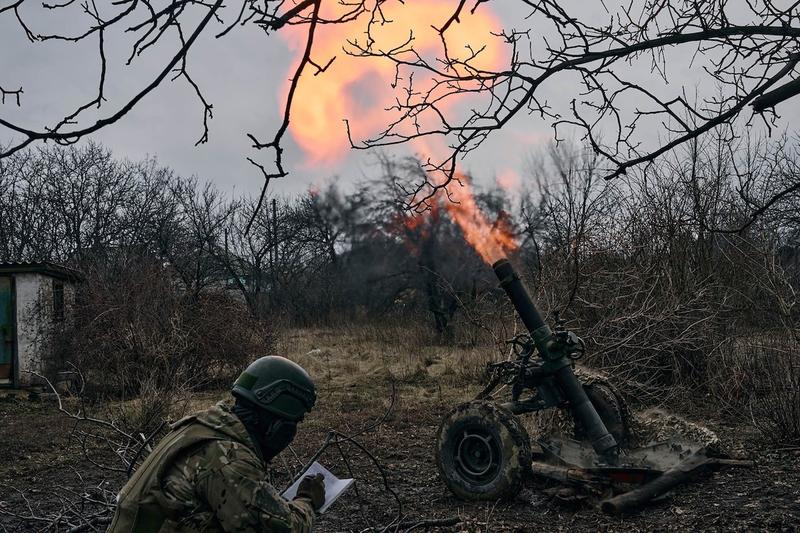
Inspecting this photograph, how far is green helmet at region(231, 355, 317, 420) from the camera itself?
12.3ft

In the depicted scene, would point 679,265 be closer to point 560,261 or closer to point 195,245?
point 560,261

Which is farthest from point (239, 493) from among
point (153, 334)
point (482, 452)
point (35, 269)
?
point (35, 269)

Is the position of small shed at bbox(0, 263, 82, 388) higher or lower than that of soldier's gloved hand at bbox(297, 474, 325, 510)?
higher

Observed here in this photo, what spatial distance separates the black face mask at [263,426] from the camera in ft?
12.4

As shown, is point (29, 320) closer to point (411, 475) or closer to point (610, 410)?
point (411, 475)

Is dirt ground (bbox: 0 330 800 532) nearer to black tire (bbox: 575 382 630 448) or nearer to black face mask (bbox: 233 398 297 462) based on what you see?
black tire (bbox: 575 382 630 448)

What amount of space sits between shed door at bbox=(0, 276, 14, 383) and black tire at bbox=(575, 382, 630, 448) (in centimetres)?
1459

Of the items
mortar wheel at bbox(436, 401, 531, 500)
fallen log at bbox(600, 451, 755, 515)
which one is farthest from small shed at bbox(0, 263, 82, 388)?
fallen log at bbox(600, 451, 755, 515)

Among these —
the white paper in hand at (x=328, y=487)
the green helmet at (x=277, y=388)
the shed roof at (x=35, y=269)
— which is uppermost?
the shed roof at (x=35, y=269)

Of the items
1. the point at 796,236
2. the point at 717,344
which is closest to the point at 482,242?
the point at 717,344

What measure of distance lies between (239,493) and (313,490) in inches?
27.2

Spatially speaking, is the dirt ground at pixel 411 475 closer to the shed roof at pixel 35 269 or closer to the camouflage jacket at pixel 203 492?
the camouflage jacket at pixel 203 492

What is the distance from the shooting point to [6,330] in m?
17.8

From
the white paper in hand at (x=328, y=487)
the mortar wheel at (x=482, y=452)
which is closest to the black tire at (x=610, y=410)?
the mortar wheel at (x=482, y=452)
